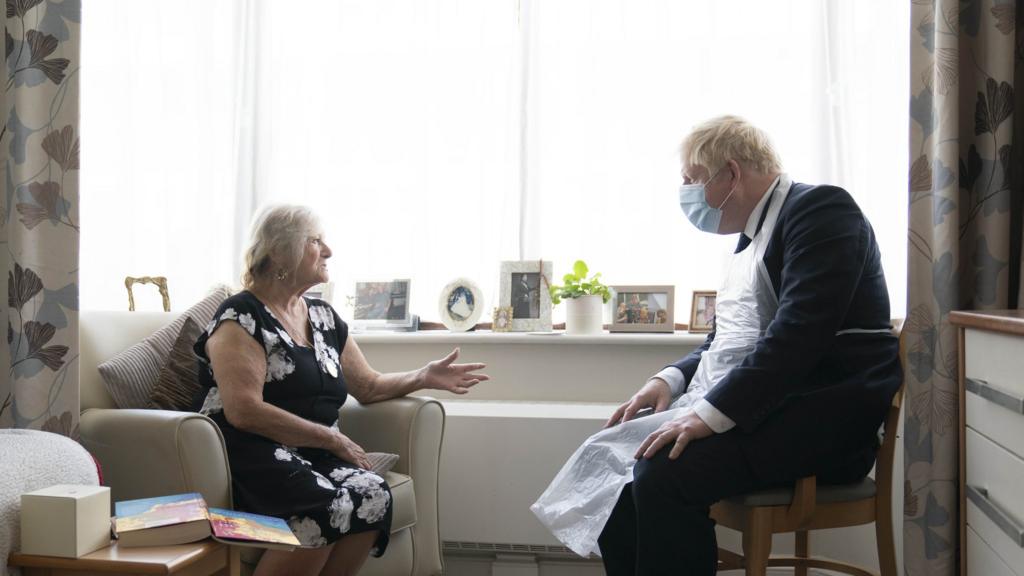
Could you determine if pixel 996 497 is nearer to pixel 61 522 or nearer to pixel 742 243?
pixel 742 243

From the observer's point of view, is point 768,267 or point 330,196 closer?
point 768,267

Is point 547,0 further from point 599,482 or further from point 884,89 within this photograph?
point 599,482

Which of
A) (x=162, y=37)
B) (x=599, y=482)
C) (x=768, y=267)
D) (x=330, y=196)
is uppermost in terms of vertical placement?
(x=162, y=37)

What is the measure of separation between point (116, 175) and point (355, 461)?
5.74 ft

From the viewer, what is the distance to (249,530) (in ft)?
4.95

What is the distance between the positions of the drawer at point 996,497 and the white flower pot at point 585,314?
1.31 meters

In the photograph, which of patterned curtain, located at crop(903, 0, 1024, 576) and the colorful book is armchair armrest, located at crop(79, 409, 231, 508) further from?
patterned curtain, located at crop(903, 0, 1024, 576)

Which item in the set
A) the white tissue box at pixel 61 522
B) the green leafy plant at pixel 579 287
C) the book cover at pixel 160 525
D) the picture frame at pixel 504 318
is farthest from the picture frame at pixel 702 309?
the white tissue box at pixel 61 522

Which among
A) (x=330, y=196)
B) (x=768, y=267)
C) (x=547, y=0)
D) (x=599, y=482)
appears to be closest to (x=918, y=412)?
(x=768, y=267)

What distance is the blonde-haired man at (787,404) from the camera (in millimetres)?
1747

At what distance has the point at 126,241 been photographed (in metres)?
3.22

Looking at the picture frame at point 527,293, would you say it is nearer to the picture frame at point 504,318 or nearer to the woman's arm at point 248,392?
the picture frame at point 504,318

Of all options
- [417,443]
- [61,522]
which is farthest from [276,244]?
[61,522]

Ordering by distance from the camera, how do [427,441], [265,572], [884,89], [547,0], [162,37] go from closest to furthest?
[265,572] < [427,441] < [884,89] < [547,0] < [162,37]
